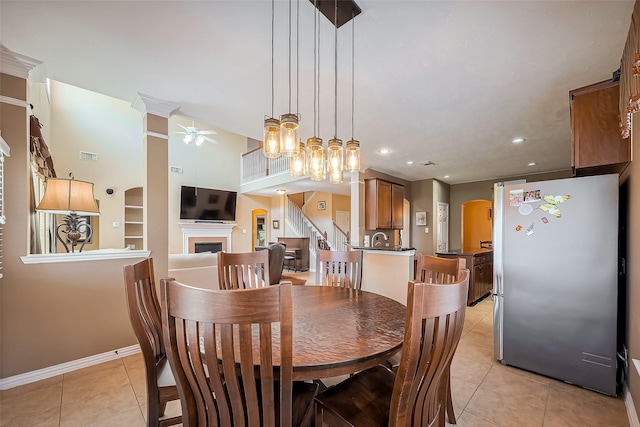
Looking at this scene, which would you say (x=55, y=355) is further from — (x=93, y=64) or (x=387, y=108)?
(x=387, y=108)

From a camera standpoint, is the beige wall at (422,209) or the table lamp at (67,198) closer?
the table lamp at (67,198)

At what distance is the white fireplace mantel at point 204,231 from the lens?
7.55 m

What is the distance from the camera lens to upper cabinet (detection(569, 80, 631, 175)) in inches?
80.6

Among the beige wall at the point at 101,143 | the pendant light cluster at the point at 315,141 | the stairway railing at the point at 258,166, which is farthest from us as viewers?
the stairway railing at the point at 258,166

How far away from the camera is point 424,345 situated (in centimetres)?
93

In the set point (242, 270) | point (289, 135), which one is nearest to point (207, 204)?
point (242, 270)

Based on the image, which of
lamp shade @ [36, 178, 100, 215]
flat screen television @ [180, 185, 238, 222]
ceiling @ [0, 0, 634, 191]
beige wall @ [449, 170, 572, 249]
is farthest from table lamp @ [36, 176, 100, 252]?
beige wall @ [449, 170, 572, 249]

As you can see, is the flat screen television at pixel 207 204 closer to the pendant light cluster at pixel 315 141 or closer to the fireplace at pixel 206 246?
the fireplace at pixel 206 246

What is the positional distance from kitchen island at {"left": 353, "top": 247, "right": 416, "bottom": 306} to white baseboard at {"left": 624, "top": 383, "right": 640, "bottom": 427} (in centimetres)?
213

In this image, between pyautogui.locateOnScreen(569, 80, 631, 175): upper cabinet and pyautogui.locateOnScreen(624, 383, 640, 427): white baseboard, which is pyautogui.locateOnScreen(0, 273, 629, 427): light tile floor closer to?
pyautogui.locateOnScreen(624, 383, 640, 427): white baseboard

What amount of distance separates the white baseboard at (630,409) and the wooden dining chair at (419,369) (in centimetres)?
150

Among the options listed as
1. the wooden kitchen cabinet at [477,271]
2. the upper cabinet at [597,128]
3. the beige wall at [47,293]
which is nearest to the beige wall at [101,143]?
the beige wall at [47,293]

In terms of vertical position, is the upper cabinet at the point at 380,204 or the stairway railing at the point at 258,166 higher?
the stairway railing at the point at 258,166

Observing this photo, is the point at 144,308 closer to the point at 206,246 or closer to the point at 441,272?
the point at 441,272
